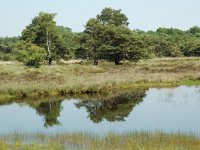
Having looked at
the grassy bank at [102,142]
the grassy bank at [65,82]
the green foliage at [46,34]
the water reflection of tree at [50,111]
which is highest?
the green foliage at [46,34]

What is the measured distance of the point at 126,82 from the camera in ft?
137

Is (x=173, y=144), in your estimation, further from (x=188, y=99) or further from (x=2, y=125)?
(x=188, y=99)

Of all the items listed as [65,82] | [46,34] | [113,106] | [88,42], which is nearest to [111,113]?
[113,106]

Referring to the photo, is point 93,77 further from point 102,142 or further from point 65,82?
point 102,142

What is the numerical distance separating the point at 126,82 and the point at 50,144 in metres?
25.7

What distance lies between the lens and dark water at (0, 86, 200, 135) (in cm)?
A: 2264

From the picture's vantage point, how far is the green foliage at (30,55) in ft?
188

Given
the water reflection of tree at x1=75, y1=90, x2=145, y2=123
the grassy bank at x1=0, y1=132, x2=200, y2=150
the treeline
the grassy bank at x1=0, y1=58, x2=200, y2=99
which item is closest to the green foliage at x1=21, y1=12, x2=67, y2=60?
the treeline

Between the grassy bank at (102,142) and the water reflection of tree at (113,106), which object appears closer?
the grassy bank at (102,142)

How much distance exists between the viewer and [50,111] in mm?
30188

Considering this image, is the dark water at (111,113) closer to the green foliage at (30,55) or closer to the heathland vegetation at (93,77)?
the heathland vegetation at (93,77)

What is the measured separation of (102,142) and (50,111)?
1363cm

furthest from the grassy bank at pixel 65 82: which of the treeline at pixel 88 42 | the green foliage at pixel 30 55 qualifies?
the treeline at pixel 88 42

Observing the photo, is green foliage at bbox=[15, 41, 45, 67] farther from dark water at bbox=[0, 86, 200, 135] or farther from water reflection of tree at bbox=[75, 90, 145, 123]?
water reflection of tree at bbox=[75, 90, 145, 123]
